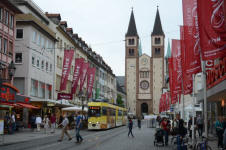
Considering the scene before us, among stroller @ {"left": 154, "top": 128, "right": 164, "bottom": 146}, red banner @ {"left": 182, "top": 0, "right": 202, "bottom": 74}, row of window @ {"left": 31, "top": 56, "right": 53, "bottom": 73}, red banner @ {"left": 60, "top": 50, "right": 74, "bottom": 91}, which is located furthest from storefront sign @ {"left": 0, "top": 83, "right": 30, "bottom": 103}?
→ red banner @ {"left": 182, "top": 0, "right": 202, "bottom": 74}

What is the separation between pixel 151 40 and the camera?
381ft

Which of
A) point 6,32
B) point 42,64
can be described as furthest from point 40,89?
point 6,32

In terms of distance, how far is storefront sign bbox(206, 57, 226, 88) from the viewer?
765 inches

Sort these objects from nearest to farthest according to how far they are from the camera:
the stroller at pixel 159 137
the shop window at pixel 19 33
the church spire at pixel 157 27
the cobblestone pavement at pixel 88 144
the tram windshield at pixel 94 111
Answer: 1. the cobblestone pavement at pixel 88 144
2. the stroller at pixel 159 137
3. the tram windshield at pixel 94 111
4. the shop window at pixel 19 33
5. the church spire at pixel 157 27

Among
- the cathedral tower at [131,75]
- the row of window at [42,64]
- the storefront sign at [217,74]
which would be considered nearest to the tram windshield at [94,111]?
the row of window at [42,64]

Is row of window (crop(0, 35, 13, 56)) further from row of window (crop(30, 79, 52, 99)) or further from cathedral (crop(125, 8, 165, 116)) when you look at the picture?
cathedral (crop(125, 8, 165, 116))

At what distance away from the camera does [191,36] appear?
47.5 feet

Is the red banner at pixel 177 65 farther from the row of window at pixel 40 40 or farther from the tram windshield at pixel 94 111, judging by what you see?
the row of window at pixel 40 40

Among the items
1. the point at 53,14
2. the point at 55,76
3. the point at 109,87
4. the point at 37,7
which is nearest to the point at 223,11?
the point at 37,7

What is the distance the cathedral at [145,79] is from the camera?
11029cm

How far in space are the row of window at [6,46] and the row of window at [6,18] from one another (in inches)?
62.9

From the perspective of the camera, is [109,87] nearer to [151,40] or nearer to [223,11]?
[151,40]

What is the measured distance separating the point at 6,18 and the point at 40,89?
40.8ft

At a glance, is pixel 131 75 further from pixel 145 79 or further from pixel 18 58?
pixel 18 58
